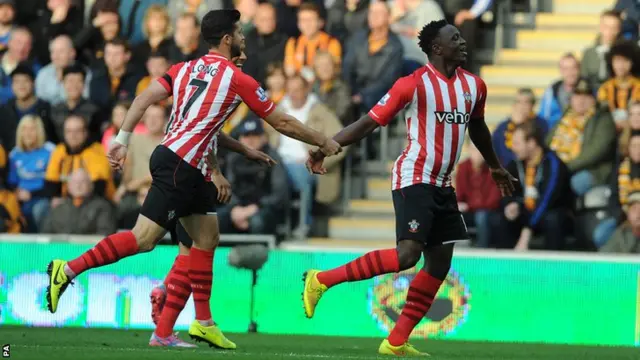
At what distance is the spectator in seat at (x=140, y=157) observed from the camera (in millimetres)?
16297

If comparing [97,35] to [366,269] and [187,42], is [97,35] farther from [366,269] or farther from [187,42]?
[366,269]

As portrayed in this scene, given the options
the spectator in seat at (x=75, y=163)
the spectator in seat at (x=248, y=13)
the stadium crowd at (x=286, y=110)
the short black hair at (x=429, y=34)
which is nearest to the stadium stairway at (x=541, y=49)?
the stadium crowd at (x=286, y=110)

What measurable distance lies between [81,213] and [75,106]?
6.04 ft

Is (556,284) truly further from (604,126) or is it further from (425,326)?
(604,126)

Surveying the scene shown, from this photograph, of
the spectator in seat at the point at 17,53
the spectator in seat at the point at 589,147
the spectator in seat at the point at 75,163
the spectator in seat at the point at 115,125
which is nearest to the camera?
the spectator in seat at the point at 589,147

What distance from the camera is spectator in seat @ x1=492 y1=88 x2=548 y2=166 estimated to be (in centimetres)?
1559

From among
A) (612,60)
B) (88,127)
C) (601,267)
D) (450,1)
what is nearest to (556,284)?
(601,267)

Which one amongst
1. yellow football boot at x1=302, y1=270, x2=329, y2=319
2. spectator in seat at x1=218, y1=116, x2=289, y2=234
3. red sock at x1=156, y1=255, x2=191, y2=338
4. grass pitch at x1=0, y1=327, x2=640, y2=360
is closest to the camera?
grass pitch at x1=0, y1=327, x2=640, y2=360

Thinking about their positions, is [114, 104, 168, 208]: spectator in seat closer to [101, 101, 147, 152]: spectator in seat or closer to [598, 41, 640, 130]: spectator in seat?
[101, 101, 147, 152]: spectator in seat

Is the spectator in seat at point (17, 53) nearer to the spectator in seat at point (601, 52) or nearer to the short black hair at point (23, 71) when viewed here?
the short black hair at point (23, 71)

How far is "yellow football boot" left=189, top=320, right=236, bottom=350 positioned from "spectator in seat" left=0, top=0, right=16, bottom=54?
9.53 m

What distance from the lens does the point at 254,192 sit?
15.9 m

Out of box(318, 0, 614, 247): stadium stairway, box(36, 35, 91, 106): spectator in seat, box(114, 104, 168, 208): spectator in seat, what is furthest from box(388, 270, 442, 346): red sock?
box(36, 35, 91, 106): spectator in seat

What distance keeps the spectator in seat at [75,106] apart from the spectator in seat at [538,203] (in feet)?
16.7
